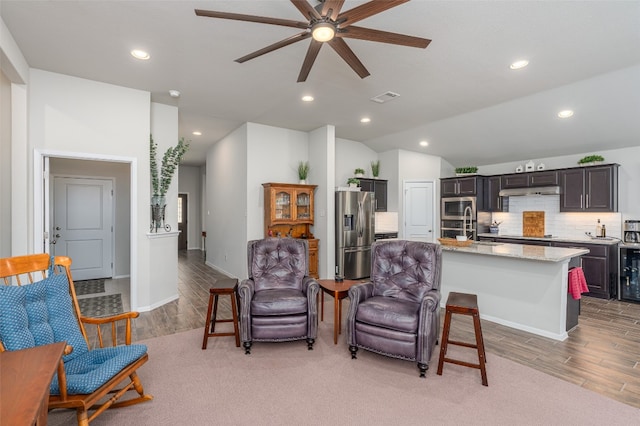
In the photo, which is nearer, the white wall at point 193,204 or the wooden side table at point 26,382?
the wooden side table at point 26,382

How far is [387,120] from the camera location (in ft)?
18.7

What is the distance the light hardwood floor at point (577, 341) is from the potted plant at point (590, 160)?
2347 mm

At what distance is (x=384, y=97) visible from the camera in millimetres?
4570

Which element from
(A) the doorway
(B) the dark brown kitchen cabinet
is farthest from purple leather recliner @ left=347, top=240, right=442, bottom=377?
(A) the doorway

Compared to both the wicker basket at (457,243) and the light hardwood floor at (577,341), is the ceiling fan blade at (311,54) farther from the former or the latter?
the wicker basket at (457,243)

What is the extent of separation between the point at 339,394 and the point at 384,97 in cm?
384

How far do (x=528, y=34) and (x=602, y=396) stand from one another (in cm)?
310

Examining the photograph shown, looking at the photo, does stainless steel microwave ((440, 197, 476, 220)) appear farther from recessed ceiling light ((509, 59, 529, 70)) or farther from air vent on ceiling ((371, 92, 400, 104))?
recessed ceiling light ((509, 59, 529, 70))

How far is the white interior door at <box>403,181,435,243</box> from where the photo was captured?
724cm

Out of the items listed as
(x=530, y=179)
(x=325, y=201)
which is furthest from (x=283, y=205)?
(x=530, y=179)

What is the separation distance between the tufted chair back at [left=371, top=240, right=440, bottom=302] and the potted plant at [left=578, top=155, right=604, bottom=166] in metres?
4.33

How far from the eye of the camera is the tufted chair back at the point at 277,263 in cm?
364

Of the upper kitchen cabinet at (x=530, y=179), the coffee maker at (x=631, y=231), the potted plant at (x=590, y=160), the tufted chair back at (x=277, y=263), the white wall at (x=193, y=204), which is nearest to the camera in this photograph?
the tufted chair back at (x=277, y=263)

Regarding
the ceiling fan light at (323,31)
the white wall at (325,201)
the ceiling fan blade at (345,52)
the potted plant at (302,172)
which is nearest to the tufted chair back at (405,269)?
the ceiling fan blade at (345,52)
